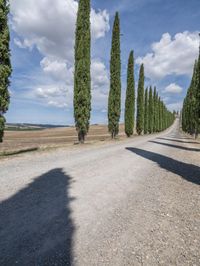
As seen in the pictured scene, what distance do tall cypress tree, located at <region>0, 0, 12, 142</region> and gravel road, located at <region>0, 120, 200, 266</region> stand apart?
580 cm

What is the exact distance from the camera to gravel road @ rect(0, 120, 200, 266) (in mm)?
3291

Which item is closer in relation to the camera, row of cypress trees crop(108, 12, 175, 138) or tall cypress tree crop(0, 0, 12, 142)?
tall cypress tree crop(0, 0, 12, 142)

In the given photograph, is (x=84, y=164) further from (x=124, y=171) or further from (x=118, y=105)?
(x=118, y=105)

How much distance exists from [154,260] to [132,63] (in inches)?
1445

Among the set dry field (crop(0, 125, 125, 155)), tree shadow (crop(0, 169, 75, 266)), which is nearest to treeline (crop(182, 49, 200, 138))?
dry field (crop(0, 125, 125, 155))

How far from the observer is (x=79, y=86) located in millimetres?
21016

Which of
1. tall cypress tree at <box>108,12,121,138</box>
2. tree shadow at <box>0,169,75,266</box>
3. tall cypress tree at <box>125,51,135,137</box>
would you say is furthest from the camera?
tall cypress tree at <box>125,51,135,137</box>

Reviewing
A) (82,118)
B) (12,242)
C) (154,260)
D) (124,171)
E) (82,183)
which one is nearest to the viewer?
(154,260)

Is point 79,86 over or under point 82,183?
over

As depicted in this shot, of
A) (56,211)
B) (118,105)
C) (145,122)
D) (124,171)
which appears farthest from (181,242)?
(145,122)

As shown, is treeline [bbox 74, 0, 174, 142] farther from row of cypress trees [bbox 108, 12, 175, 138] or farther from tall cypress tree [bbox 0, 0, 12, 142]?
tall cypress tree [bbox 0, 0, 12, 142]

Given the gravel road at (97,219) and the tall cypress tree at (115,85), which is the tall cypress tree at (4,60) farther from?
the tall cypress tree at (115,85)

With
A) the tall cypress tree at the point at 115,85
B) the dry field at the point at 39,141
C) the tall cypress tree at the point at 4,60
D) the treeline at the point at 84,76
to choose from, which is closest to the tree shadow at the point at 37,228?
the tall cypress tree at the point at 4,60

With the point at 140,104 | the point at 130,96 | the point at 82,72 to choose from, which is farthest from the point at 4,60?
the point at 140,104
